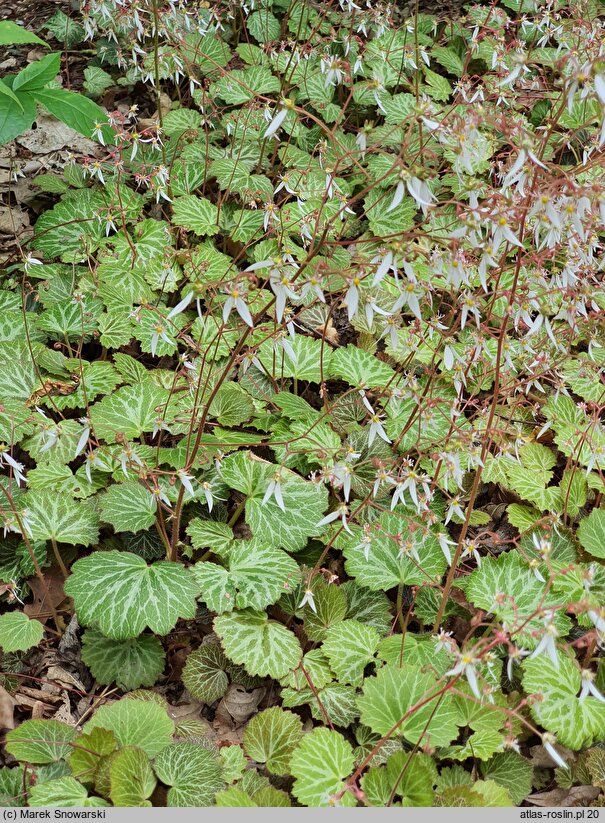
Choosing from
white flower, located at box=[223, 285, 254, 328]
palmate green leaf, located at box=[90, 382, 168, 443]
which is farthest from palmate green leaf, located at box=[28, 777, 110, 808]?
white flower, located at box=[223, 285, 254, 328]

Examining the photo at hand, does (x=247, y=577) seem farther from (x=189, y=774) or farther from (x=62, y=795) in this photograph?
(x=62, y=795)

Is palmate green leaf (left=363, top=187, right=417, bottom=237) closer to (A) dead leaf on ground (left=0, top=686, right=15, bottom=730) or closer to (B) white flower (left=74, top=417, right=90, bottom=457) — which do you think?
(B) white flower (left=74, top=417, right=90, bottom=457)

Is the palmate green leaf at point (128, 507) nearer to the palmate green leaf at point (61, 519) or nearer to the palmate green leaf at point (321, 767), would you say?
the palmate green leaf at point (61, 519)

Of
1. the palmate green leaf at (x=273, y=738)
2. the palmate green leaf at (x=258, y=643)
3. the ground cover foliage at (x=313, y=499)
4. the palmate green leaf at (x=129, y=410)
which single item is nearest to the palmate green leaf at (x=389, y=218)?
the ground cover foliage at (x=313, y=499)

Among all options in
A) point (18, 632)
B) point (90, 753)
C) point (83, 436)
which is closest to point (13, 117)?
point (83, 436)

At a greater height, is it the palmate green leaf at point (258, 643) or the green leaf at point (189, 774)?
the palmate green leaf at point (258, 643)

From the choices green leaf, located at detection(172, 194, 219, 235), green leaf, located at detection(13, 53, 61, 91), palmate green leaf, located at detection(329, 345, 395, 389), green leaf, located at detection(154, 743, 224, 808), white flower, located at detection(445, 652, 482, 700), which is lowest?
green leaf, located at detection(154, 743, 224, 808)

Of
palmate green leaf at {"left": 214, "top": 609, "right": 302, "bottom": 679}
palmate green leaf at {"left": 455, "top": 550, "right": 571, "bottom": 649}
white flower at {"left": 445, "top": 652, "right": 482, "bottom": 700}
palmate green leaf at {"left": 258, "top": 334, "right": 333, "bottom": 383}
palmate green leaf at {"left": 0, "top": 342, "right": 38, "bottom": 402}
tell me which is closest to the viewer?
white flower at {"left": 445, "top": 652, "right": 482, "bottom": 700}
